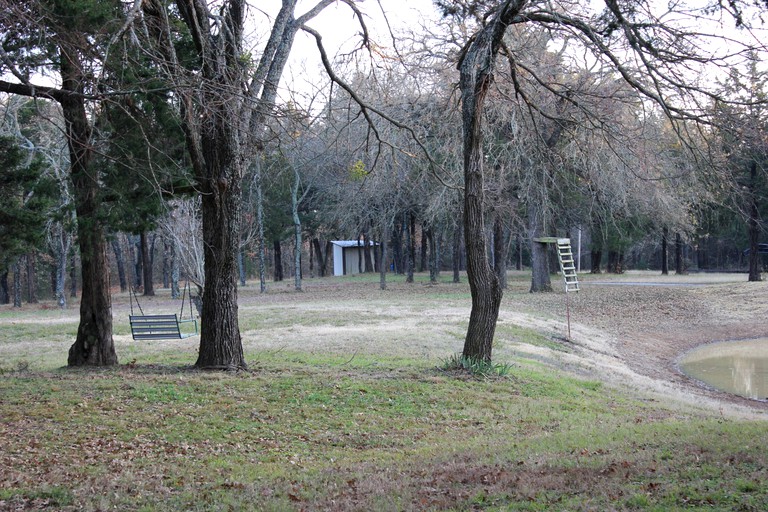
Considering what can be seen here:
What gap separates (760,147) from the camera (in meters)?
8.15

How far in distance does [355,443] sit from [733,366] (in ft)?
48.3

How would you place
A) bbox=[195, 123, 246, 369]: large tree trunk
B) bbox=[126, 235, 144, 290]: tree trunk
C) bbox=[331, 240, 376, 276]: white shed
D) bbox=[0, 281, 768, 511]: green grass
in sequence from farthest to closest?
bbox=[331, 240, 376, 276]: white shed < bbox=[126, 235, 144, 290]: tree trunk < bbox=[195, 123, 246, 369]: large tree trunk < bbox=[0, 281, 768, 511]: green grass

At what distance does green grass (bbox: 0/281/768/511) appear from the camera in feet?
18.4

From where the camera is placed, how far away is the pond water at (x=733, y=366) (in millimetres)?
16500

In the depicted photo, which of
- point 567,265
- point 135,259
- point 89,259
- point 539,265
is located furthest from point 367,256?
point 89,259

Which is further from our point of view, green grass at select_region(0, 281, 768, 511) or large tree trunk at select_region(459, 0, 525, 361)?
large tree trunk at select_region(459, 0, 525, 361)

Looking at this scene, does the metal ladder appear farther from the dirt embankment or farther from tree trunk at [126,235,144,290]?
tree trunk at [126,235,144,290]

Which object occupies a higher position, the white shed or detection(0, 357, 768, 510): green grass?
the white shed

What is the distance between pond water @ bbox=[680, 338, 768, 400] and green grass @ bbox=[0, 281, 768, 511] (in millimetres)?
5161

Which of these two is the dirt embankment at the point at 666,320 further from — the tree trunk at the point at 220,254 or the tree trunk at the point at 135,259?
the tree trunk at the point at 135,259

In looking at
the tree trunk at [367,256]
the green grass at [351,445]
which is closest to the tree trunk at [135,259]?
the tree trunk at [367,256]

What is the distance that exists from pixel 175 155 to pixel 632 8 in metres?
7.17

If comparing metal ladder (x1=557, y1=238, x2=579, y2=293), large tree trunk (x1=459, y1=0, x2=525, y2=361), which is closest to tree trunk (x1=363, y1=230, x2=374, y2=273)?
metal ladder (x1=557, y1=238, x2=579, y2=293)

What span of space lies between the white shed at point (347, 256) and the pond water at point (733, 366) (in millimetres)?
37937
